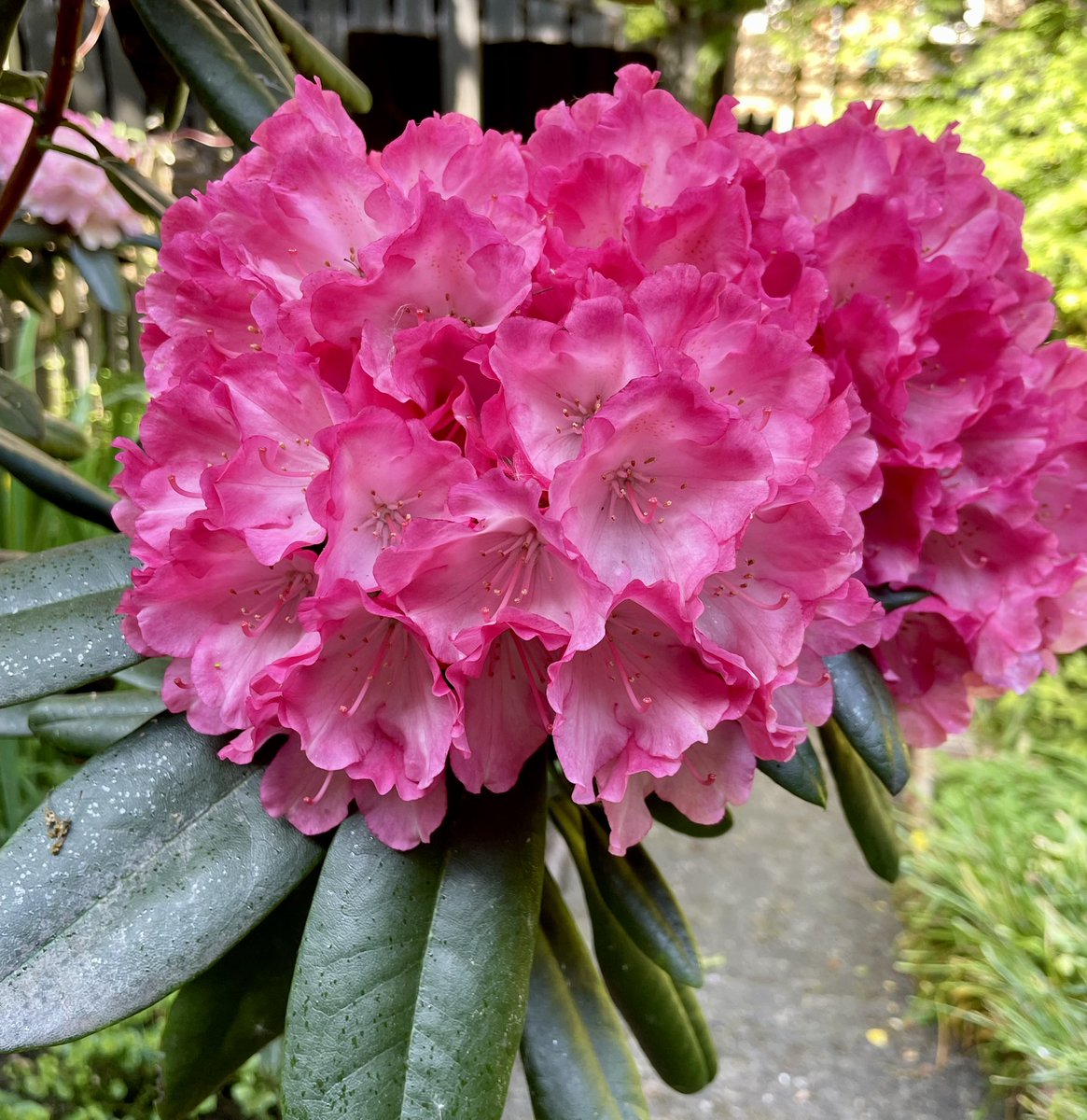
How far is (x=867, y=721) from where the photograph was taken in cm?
55

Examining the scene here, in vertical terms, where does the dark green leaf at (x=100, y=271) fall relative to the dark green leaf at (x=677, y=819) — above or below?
above

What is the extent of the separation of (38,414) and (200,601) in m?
0.47

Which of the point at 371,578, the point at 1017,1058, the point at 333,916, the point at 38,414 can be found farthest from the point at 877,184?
the point at 1017,1058

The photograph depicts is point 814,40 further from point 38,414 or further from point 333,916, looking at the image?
point 333,916

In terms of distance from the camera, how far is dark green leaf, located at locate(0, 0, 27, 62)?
24.6 inches

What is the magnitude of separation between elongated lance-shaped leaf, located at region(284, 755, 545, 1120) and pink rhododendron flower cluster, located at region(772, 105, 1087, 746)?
266mm

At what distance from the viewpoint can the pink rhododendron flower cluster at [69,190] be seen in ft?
4.39

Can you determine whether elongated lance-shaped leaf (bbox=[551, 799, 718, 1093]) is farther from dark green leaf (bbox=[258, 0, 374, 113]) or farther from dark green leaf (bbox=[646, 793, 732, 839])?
dark green leaf (bbox=[258, 0, 374, 113])

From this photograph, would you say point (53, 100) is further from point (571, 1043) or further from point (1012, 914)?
point (1012, 914)

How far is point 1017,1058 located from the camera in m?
1.99

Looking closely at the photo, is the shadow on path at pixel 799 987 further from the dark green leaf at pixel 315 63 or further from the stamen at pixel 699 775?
the dark green leaf at pixel 315 63

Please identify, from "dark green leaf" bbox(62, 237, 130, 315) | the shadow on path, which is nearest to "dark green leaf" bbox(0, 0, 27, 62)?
"dark green leaf" bbox(62, 237, 130, 315)

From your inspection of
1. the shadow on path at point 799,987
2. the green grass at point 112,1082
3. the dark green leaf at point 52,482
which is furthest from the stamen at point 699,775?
the shadow on path at point 799,987

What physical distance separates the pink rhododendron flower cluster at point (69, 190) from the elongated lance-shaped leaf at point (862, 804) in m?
1.15
